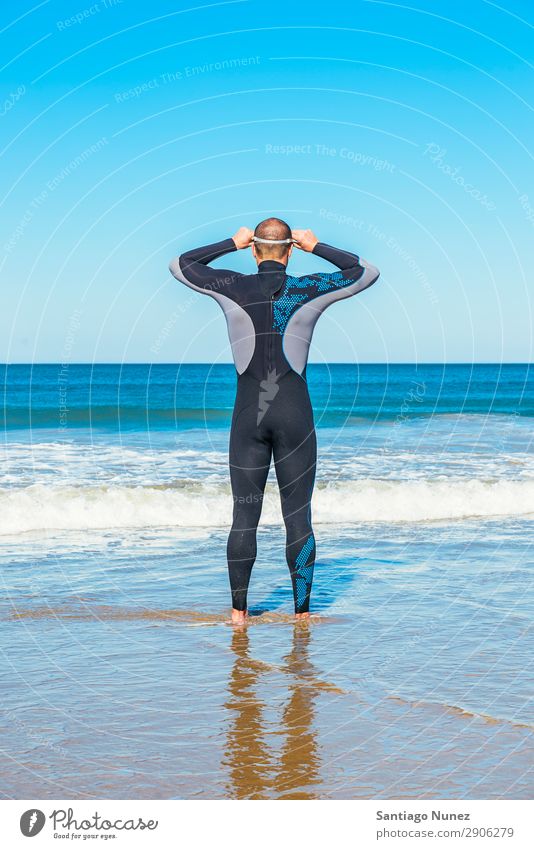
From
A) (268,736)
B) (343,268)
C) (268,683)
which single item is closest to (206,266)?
(343,268)

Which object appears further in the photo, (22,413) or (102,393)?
(102,393)

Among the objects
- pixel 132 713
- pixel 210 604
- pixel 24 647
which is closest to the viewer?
pixel 132 713

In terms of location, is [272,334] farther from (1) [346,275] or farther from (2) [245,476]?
(2) [245,476]

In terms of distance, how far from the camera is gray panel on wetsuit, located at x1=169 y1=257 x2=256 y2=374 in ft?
22.2

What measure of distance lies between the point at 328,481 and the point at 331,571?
22.9 feet

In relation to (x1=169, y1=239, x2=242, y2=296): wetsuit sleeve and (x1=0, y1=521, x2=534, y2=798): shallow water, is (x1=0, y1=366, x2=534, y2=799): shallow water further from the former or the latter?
(x1=169, y1=239, x2=242, y2=296): wetsuit sleeve

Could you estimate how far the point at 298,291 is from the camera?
6.76 m

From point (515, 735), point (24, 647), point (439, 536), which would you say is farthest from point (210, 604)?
point (439, 536)

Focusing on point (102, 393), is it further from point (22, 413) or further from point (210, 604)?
point (210, 604)

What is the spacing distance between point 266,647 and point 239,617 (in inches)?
25.0

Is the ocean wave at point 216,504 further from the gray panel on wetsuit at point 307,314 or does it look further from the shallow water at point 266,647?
the gray panel on wetsuit at point 307,314

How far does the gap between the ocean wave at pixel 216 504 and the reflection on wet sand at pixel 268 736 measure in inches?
266

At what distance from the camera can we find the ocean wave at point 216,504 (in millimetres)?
13070

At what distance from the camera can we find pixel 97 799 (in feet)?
13.4
